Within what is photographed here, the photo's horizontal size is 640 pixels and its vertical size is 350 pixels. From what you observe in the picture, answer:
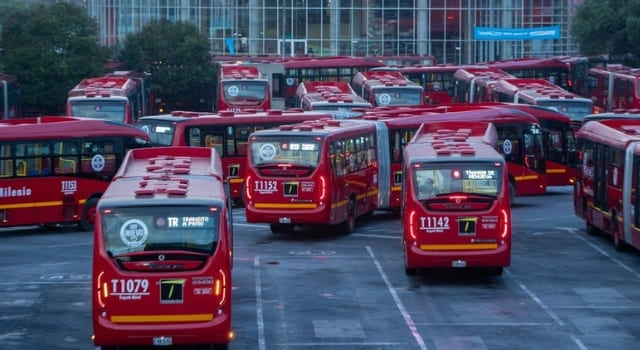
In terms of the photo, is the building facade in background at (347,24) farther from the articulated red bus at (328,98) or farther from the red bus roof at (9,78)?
the articulated red bus at (328,98)

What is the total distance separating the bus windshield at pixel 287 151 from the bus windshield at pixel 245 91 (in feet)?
80.6

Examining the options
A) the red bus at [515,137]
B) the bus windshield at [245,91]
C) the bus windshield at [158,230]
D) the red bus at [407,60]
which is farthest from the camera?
the red bus at [407,60]

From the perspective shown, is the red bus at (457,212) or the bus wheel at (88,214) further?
the bus wheel at (88,214)

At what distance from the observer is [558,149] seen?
40906 millimetres

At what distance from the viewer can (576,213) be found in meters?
33.3

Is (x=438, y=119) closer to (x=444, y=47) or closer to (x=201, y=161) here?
(x=201, y=161)

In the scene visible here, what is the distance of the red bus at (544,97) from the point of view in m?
46.8

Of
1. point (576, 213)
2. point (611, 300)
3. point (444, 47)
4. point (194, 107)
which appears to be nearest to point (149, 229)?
point (611, 300)

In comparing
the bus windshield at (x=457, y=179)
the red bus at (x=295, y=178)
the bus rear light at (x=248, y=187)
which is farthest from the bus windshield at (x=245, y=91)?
the bus windshield at (x=457, y=179)

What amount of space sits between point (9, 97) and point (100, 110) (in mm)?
11463

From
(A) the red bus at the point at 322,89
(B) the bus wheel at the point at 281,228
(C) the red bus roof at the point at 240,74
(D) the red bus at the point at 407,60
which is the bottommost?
(B) the bus wheel at the point at 281,228

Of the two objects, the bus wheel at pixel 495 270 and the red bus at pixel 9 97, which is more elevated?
the red bus at pixel 9 97

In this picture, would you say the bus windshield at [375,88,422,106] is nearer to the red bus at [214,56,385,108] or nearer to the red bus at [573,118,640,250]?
the red bus at [214,56,385,108]

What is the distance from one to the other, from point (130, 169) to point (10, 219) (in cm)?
1215
